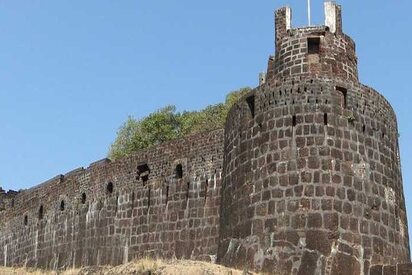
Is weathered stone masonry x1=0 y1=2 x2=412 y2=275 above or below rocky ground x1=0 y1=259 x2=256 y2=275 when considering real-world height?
above

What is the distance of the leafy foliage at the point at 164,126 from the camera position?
45625mm

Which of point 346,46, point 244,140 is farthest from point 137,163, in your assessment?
point 346,46

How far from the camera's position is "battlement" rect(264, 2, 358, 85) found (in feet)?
78.6

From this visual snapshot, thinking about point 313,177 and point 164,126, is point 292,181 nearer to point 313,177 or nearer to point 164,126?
point 313,177

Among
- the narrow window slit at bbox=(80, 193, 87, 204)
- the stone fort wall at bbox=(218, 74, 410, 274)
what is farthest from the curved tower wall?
the narrow window slit at bbox=(80, 193, 87, 204)

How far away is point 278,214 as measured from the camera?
21.2 metres

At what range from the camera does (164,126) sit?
46531 mm

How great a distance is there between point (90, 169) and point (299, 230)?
1340 cm

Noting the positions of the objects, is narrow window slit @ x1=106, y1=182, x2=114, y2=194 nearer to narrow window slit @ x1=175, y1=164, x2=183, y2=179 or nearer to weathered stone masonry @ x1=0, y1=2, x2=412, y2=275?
weathered stone masonry @ x1=0, y1=2, x2=412, y2=275

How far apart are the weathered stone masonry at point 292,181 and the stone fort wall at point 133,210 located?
55 millimetres

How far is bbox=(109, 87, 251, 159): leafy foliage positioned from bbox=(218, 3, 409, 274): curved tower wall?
70.3 ft

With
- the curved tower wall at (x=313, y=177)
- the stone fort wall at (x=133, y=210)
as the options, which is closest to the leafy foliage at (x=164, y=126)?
the stone fort wall at (x=133, y=210)

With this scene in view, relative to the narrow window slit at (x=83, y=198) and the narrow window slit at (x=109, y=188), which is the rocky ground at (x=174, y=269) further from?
the narrow window slit at (x=83, y=198)

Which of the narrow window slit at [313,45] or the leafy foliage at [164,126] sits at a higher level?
the leafy foliage at [164,126]
